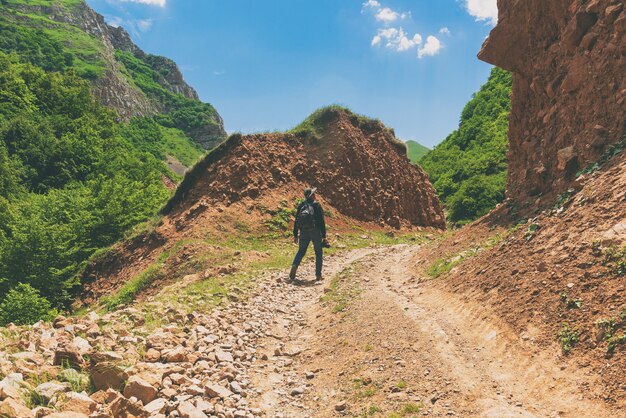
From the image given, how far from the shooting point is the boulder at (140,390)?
4.19m

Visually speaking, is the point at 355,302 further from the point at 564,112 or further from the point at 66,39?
the point at 66,39

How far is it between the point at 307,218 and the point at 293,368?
6.08 m

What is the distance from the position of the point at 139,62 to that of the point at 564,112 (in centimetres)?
18393

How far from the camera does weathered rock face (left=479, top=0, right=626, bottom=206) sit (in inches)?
335

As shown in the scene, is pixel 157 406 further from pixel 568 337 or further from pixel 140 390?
pixel 568 337

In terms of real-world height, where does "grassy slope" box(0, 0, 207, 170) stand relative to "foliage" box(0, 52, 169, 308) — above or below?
above

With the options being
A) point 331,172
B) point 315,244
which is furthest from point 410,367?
point 331,172

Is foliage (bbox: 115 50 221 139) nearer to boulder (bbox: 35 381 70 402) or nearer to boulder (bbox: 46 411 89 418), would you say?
boulder (bbox: 35 381 70 402)

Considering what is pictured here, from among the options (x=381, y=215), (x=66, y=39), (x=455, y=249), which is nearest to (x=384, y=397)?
(x=455, y=249)

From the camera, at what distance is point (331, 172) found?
26250mm

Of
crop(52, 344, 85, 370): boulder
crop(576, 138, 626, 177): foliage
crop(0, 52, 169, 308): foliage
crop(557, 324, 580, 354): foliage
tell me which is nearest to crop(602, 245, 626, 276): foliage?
crop(557, 324, 580, 354): foliage

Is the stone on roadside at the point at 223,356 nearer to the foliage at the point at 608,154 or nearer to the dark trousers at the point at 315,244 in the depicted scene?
the dark trousers at the point at 315,244

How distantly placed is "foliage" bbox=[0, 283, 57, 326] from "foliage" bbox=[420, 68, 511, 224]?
3876 cm

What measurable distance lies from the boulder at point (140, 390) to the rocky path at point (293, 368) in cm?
1
